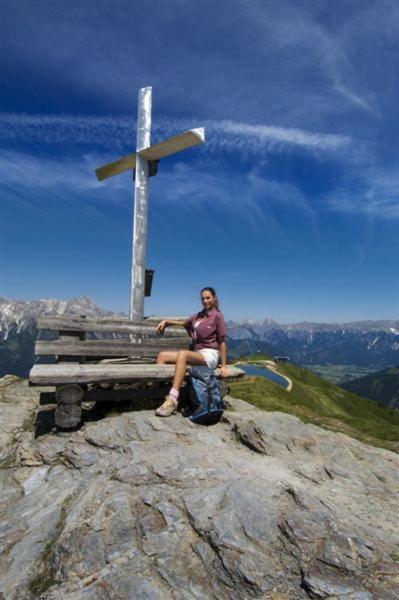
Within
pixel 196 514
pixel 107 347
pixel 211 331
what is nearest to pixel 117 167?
pixel 107 347

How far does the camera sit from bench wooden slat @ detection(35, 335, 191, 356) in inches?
424

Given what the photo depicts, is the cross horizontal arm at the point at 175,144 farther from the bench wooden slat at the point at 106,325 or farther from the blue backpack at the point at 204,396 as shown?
the blue backpack at the point at 204,396

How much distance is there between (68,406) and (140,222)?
719 centimetres

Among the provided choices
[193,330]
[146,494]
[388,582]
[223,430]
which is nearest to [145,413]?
[223,430]

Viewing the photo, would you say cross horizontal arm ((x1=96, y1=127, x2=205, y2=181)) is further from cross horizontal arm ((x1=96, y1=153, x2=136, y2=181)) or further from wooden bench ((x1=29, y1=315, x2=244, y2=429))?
wooden bench ((x1=29, y1=315, x2=244, y2=429))

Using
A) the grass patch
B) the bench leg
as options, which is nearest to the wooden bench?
the bench leg

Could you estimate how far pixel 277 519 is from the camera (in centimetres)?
548

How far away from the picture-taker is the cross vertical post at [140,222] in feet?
44.5

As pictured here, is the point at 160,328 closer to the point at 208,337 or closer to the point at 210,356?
the point at 208,337

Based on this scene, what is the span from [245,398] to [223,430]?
4.94 m

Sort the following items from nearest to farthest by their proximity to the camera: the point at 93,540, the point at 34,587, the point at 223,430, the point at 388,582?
the point at 388,582
the point at 34,587
the point at 93,540
the point at 223,430

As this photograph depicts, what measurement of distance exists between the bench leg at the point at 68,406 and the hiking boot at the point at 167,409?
6.57ft

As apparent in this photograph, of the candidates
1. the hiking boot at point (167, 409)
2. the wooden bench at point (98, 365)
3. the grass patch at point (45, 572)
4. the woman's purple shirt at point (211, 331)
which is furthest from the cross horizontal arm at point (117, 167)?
the grass patch at point (45, 572)

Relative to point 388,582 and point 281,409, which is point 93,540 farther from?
point 281,409
